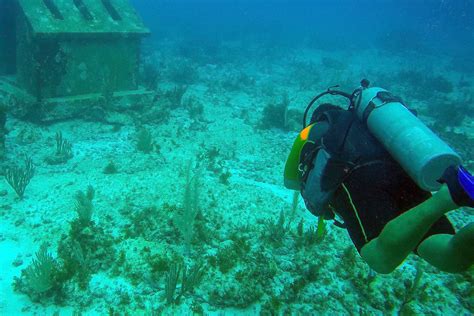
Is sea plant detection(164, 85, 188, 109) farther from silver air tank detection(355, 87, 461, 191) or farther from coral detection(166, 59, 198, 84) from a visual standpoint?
silver air tank detection(355, 87, 461, 191)

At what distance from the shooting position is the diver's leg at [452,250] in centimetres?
203

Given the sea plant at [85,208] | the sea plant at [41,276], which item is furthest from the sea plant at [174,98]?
the sea plant at [41,276]

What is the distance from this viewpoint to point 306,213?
609 centimetres

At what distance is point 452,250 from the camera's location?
211 cm

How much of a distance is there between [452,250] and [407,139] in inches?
37.7

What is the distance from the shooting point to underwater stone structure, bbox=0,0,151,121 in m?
7.91

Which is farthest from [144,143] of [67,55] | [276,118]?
[276,118]

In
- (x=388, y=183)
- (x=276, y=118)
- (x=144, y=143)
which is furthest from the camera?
(x=276, y=118)

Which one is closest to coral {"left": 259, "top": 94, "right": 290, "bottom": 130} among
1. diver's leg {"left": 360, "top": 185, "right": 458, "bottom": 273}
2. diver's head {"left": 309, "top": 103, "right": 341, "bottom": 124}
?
diver's head {"left": 309, "top": 103, "right": 341, "bottom": 124}

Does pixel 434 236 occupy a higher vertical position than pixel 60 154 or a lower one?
higher

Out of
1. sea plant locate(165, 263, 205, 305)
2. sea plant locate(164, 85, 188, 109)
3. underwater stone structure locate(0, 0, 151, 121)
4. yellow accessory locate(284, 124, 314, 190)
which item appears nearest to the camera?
yellow accessory locate(284, 124, 314, 190)

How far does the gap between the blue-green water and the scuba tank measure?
2.17 meters

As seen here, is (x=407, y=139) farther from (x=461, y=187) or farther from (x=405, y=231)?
(x=405, y=231)

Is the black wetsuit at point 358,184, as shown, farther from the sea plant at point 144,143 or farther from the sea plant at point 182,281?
the sea plant at point 144,143
